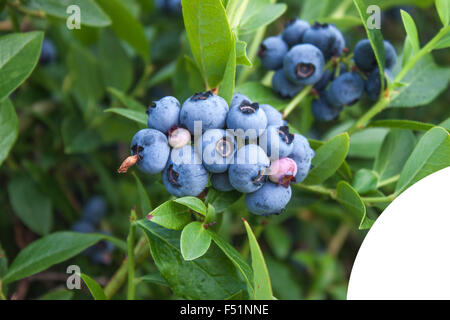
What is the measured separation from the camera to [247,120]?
1082 mm

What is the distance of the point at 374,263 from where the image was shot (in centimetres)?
110

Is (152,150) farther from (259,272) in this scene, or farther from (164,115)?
(259,272)

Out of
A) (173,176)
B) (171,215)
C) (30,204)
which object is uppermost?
(173,176)

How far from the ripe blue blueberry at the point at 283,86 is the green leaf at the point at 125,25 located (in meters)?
0.66

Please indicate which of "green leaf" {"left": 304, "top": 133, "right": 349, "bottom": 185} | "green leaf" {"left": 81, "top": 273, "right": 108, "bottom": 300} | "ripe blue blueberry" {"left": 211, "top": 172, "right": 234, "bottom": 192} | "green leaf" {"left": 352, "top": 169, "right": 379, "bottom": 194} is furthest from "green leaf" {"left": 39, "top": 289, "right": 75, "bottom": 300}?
"green leaf" {"left": 352, "top": 169, "right": 379, "bottom": 194}

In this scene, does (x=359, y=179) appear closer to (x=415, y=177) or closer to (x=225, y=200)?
(x=415, y=177)

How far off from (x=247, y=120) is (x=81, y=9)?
89cm

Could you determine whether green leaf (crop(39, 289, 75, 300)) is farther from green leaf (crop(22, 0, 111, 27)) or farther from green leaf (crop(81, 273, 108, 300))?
green leaf (crop(22, 0, 111, 27))

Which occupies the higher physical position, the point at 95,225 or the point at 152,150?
the point at 152,150

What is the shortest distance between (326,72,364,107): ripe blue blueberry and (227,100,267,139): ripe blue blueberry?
41 cm

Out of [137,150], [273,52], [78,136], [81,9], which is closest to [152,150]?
[137,150]
